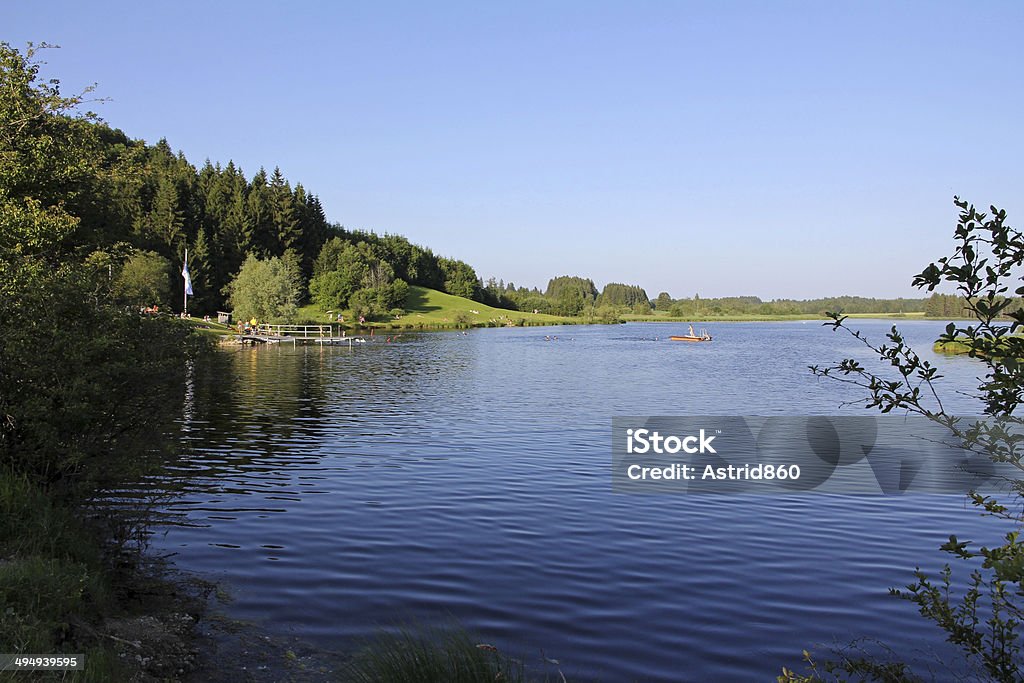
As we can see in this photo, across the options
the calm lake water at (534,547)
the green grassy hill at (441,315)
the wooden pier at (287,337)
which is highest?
the green grassy hill at (441,315)

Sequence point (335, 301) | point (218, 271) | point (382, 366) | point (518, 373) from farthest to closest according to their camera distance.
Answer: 1. point (335, 301)
2. point (218, 271)
3. point (382, 366)
4. point (518, 373)

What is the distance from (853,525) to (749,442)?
379 inches

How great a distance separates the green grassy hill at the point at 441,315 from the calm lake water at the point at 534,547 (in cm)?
10376

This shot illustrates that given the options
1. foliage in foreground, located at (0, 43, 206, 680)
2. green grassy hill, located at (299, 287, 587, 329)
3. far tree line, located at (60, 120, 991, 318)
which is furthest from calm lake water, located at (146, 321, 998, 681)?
green grassy hill, located at (299, 287, 587, 329)

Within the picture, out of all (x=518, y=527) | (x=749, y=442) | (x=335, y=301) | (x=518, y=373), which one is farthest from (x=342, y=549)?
(x=335, y=301)

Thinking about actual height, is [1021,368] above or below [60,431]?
above

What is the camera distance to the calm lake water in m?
9.16

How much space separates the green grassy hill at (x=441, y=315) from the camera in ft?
445

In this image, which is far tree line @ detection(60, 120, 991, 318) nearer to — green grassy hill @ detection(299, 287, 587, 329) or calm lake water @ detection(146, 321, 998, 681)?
green grassy hill @ detection(299, 287, 587, 329)

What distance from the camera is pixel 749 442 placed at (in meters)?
24.3

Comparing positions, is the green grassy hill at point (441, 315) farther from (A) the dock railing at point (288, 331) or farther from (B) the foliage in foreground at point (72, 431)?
(B) the foliage in foreground at point (72, 431)

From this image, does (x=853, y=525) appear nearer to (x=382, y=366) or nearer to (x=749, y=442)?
(x=749, y=442)

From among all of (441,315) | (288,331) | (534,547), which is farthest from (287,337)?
(441,315)

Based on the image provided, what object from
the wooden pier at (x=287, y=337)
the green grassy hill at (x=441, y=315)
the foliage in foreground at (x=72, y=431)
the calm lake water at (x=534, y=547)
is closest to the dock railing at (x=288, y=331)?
the wooden pier at (x=287, y=337)
